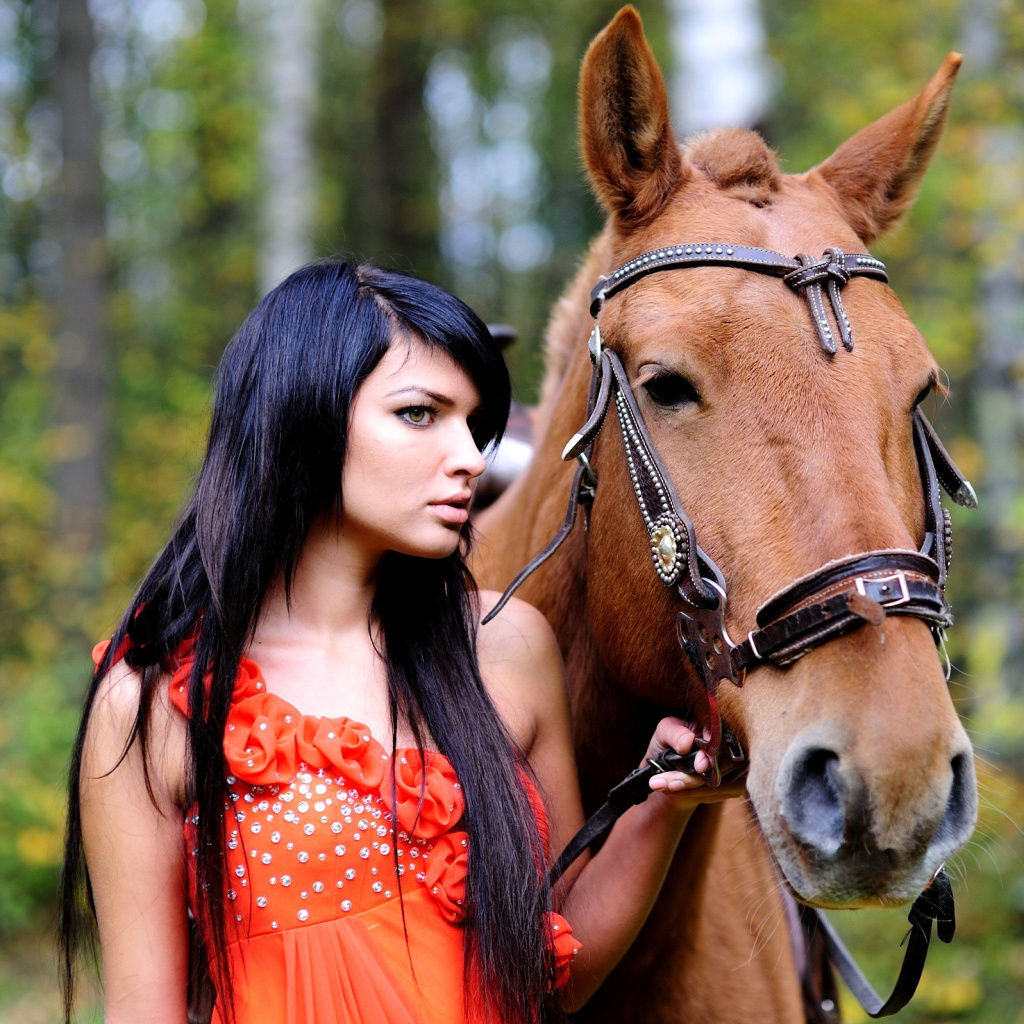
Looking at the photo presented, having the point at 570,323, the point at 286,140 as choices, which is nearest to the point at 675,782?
the point at 570,323

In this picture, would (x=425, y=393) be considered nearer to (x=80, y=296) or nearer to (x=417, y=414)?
(x=417, y=414)

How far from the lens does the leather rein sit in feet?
5.18

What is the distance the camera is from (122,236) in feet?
41.8

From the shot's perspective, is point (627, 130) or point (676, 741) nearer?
point (676, 741)

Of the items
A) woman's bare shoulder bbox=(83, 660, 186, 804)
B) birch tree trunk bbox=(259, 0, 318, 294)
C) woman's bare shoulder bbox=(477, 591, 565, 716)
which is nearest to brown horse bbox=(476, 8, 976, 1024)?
woman's bare shoulder bbox=(477, 591, 565, 716)

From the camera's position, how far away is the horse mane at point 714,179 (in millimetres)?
2154

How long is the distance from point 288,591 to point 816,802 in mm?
1005

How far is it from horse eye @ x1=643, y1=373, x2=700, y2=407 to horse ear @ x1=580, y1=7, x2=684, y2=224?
1.53 feet

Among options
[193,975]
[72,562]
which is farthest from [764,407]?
[72,562]

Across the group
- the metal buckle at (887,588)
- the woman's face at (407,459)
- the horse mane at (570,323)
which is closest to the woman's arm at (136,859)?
the woman's face at (407,459)

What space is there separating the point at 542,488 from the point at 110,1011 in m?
1.38

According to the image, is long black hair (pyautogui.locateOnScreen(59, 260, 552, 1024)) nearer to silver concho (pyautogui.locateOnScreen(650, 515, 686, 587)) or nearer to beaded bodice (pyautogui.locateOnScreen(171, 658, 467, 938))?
beaded bodice (pyautogui.locateOnScreen(171, 658, 467, 938))

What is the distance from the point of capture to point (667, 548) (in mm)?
1839

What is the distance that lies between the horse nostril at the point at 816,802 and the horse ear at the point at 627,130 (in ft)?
3.87
